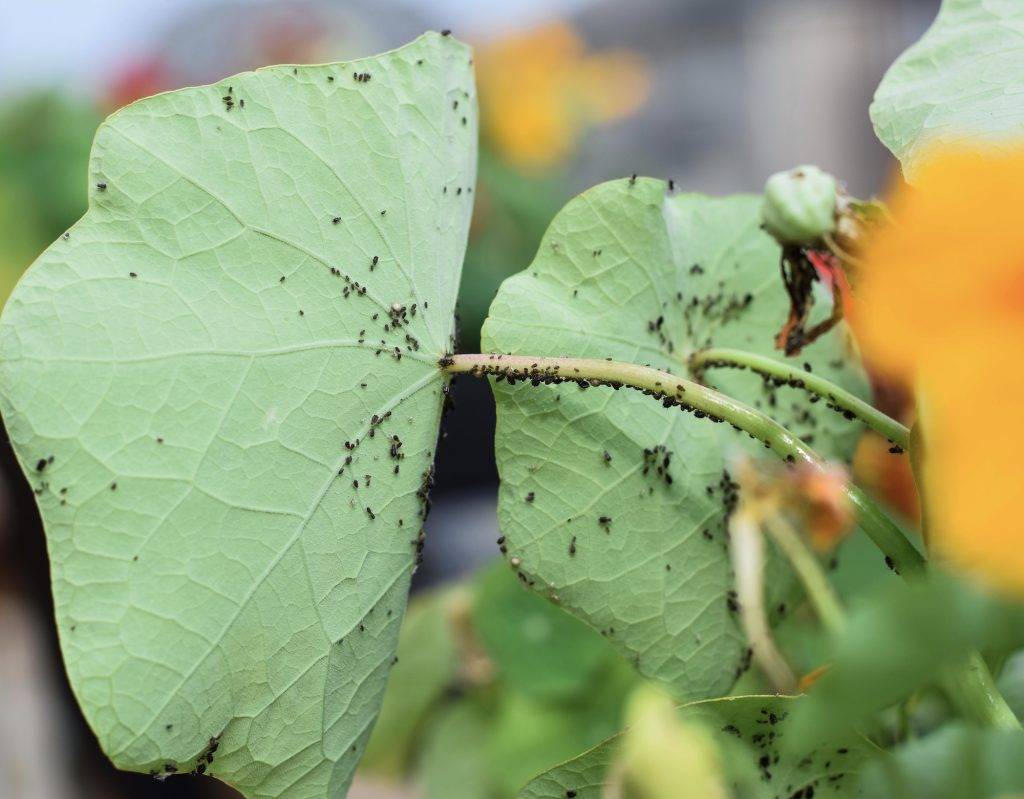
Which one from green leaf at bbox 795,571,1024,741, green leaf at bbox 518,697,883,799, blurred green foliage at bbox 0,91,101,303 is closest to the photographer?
green leaf at bbox 795,571,1024,741

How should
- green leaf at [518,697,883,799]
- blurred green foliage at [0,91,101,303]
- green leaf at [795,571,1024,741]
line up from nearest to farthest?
green leaf at [795,571,1024,741]
green leaf at [518,697,883,799]
blurred green foliage at [0,91,101,303]

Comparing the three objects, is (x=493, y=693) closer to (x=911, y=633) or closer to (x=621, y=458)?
(x=621, y=458)

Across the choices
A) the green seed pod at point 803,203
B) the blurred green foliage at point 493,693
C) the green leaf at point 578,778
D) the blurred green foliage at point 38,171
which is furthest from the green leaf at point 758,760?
the blurred green foliage at point 38,171

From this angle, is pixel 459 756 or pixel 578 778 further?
pixel 459 756

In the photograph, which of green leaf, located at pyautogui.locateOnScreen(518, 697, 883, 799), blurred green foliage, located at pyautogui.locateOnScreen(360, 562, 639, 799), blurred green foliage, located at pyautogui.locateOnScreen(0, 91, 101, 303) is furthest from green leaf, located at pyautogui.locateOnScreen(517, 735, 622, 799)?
blurred green foliage, located at pyautogui.locateOnScreen(0, 91, 101, 303)

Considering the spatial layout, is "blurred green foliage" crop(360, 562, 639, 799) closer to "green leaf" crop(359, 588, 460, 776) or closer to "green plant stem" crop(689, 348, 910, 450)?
"green leaf" crop(359, 588, 460, 776)

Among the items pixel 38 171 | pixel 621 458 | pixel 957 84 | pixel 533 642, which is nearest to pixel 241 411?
pixel 621 458

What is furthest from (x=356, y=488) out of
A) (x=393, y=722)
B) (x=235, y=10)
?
(x=235, y=10)
